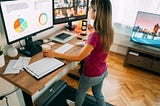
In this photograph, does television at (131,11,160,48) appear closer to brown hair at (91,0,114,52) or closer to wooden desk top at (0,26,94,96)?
brown hair at (91,0,114,52)

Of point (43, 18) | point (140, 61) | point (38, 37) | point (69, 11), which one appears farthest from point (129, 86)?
point (43, 18)

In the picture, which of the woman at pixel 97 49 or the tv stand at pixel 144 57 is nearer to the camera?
the woman at pixel 97 49

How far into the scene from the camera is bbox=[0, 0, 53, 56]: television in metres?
1.38

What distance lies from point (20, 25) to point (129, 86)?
5.99 ft

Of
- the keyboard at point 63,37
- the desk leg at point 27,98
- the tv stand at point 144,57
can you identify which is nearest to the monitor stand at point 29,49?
the keyboard at point 63,37

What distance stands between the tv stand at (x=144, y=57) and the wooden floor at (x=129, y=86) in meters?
0.14

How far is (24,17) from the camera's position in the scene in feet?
4.97

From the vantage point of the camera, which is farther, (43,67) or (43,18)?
(43,18)

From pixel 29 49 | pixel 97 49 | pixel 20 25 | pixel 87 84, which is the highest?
pixel 20 25

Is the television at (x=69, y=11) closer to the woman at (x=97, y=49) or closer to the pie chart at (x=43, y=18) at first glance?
the pie chart at (x=43, y=18)

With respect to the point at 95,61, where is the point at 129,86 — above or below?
below

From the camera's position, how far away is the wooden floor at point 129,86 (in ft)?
7.39

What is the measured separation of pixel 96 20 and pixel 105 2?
0.16m

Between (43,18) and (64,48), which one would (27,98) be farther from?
(43,18)
